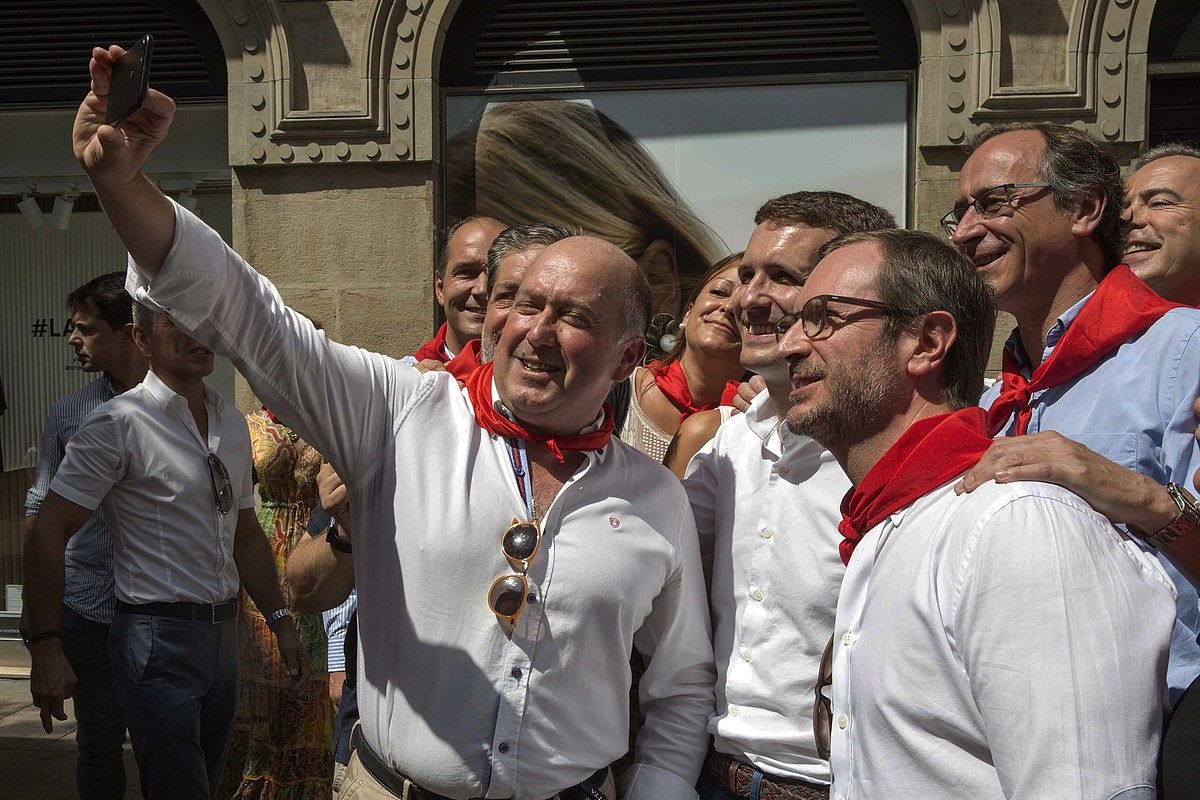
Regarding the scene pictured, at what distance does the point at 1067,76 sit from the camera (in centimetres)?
615

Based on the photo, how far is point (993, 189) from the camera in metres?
2.66

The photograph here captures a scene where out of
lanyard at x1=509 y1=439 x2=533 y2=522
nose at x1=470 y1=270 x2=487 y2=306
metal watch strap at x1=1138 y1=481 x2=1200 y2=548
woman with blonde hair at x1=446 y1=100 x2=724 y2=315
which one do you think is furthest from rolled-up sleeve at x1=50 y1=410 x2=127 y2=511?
metal watch strap at x1=1138 y1=481 x2=1200 y2=548

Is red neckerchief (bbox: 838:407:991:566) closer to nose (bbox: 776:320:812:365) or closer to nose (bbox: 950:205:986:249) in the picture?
nose (bbox: 776:320:812:365)

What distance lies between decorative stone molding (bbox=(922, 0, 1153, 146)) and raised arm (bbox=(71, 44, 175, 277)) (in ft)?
16.9

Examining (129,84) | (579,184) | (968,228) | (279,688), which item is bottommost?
(279,688)

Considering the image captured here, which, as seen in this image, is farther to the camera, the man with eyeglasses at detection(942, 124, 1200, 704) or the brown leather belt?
the brown leather belt

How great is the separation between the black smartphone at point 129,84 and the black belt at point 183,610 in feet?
8.87

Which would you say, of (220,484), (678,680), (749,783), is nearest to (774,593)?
(678,680)

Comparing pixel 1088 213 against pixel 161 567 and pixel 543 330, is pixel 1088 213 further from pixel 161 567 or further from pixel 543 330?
pixel 161 567

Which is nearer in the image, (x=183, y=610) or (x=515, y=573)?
(x=515, y=573)

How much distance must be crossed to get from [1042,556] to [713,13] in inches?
229

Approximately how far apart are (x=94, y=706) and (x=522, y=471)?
2919 mm

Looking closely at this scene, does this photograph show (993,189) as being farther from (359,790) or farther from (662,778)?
(359,790)

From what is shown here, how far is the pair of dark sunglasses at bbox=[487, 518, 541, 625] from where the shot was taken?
7.45 ft
